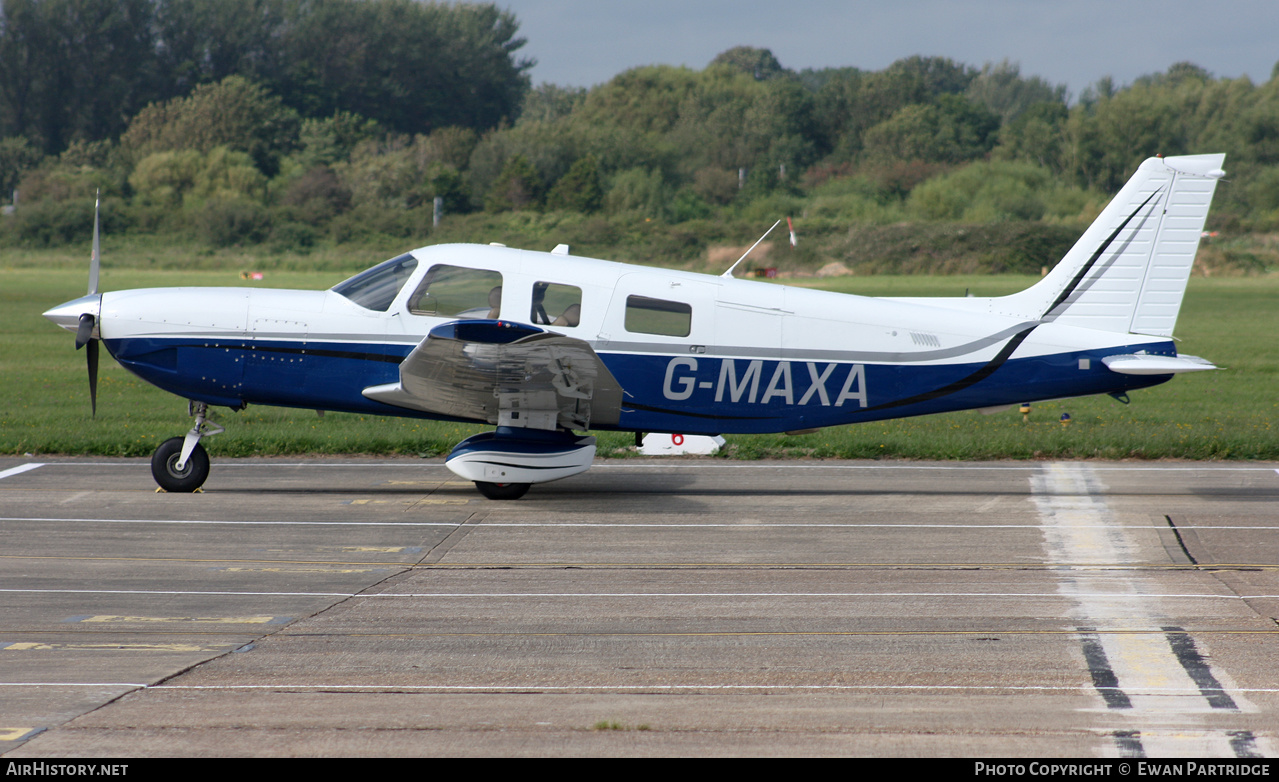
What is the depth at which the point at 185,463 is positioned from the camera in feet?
36.7

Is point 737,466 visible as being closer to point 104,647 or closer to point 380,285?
point 380,285

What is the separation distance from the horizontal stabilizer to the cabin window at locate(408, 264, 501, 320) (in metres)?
5.83

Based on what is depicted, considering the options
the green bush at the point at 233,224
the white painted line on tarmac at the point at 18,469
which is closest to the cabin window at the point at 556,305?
the white painted line on tarmac at the point at 18,469

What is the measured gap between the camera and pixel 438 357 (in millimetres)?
9969

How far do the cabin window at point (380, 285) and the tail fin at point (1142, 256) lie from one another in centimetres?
618

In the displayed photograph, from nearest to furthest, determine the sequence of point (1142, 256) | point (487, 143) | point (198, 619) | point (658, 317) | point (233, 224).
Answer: point (198, 619), point (658, 317), point (1142, 256), point (233, 224), point (487, 143)

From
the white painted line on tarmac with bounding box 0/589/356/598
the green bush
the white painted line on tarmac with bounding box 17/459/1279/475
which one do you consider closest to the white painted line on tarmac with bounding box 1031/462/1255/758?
the white painted line on tarmac with bounding box 17/459/1279/475

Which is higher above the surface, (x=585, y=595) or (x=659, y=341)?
(x=659, y=341)

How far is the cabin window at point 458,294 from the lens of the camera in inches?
416

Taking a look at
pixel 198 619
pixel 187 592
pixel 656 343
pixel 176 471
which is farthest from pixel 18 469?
pixel 656 343

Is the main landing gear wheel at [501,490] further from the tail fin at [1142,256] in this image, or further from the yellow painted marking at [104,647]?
the tail fin at [1142,256]

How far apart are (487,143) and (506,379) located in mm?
66952
